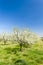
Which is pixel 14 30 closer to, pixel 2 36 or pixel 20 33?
pixel 20 33

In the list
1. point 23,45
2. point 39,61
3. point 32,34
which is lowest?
point 39,61

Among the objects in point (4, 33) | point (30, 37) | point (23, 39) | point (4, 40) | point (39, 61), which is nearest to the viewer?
point (39, 61)

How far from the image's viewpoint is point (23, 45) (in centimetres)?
5528

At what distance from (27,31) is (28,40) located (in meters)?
4.77

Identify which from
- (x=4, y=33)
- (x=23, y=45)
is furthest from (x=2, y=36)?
(x=23, y=45)

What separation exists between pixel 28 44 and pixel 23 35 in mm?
4193

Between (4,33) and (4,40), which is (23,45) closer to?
Result: (4,40)

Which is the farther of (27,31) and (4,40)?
(4,40)

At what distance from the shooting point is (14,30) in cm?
5419

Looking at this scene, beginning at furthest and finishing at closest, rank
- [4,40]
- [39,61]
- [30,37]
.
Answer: [4,40] → [30,37] → [39,61]

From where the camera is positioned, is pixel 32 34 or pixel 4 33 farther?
pixel 4 33

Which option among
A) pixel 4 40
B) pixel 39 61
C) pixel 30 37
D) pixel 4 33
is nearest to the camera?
pixel 39 61

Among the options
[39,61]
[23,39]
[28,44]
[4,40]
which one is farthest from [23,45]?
[4,40]

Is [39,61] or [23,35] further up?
[23,35]
